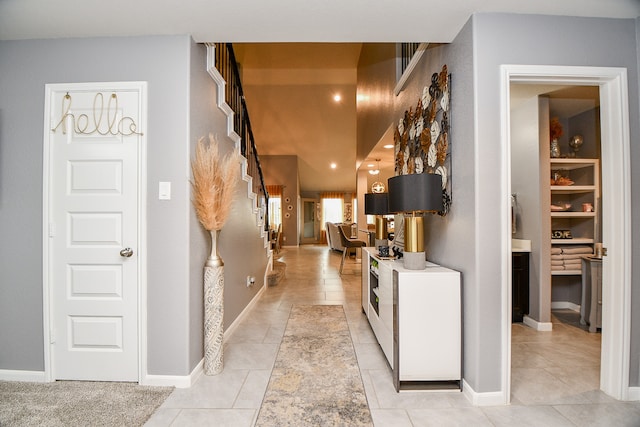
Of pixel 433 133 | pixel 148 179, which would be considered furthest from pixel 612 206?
pixel 148 179

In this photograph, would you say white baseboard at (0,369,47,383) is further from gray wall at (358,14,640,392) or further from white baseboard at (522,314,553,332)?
white baseboard at (522,314,553,332)

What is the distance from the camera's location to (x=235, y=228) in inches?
121

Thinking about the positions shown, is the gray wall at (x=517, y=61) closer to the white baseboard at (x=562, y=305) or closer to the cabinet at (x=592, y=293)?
the cabinet at (x=592, y=293)

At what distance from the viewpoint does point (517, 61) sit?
1861mm

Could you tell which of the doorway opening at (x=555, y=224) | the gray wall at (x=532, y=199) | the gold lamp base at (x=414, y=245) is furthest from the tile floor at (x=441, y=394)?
the gold lamp base at (x=414, y=245)

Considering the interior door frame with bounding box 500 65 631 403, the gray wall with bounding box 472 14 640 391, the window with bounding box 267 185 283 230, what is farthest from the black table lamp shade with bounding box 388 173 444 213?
the window with bounding box 267 185 283 230

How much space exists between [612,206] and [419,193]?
126 cm

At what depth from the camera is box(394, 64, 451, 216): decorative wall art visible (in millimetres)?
2129

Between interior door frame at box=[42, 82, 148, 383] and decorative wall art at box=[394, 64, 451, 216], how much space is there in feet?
7.18

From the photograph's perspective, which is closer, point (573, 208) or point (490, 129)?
point (490, 129)

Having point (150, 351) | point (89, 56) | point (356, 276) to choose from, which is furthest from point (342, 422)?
point (356, 276)

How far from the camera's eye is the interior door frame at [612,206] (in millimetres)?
1822

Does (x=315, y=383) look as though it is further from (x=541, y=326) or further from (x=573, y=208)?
(x=573, y=208)

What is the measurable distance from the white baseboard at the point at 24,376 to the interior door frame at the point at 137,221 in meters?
0.04
